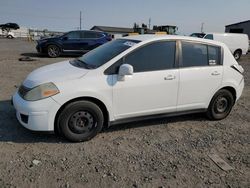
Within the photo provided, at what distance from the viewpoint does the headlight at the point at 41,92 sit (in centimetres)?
374

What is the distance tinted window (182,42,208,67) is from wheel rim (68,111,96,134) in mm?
1893

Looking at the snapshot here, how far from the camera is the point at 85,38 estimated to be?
49.8 ft

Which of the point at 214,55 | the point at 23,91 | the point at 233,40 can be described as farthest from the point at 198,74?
the point at 233,40

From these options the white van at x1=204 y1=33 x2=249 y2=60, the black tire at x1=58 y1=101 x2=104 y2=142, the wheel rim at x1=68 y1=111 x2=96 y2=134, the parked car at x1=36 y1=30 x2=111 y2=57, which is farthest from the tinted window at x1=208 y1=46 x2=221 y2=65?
the white van at x1=204 y1=33 x2=249 y2=60

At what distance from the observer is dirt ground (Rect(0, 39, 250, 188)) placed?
3137mm

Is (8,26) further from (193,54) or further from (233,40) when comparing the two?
(193,54)

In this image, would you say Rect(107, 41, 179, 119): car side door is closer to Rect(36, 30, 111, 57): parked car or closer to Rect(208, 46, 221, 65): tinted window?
Rect(208, 46, 221, 65): tinted window

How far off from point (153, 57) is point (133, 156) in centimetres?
169

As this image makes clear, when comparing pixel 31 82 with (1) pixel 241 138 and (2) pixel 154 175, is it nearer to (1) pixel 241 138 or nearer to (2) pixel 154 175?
(2) pixel 154 175

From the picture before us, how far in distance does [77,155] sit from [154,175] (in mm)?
1107

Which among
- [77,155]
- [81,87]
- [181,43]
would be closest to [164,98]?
[181,43]

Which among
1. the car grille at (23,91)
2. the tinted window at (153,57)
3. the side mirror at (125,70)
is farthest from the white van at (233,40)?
the car grille at (23,91)

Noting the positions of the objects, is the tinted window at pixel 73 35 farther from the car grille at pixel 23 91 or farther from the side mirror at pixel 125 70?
the side mirror at pixel 125 70

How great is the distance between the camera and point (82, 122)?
403 cm
